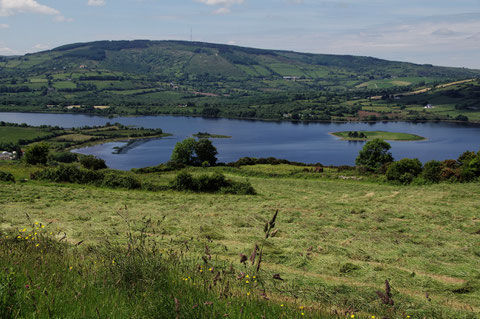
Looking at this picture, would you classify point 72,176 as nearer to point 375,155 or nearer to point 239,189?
point 239,189

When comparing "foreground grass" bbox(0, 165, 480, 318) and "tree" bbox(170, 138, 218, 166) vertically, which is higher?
"foreground grass" bbox(0, 165, 480, 318)

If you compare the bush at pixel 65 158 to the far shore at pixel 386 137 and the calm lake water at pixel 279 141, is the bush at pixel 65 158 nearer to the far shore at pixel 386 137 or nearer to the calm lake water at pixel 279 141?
the calm lake water at pixel 279 141

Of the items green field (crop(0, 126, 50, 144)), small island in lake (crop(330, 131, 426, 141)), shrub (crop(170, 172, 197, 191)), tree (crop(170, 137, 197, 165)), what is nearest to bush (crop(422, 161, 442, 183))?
shrub (crop(170, 172, 197, 191))

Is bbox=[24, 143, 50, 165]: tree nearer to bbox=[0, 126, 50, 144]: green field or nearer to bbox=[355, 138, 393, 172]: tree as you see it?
bbox=[355, 138, 393, 172]: tree

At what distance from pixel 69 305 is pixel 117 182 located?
31.1 m

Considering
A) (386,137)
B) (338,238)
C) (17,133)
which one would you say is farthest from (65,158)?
(386,137)

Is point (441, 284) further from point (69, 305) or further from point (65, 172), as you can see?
point (65, 172)

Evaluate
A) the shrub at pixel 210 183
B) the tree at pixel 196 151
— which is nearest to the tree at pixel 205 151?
the tree at pixel 196 151

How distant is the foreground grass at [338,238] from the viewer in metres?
8.46

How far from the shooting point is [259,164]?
60656 mm

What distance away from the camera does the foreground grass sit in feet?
27.8

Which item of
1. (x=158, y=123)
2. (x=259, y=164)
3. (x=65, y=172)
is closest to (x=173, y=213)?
(x=65, y=172)

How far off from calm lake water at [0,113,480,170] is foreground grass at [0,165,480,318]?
7414 cm

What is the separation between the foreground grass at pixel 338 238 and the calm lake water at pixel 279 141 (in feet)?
243
